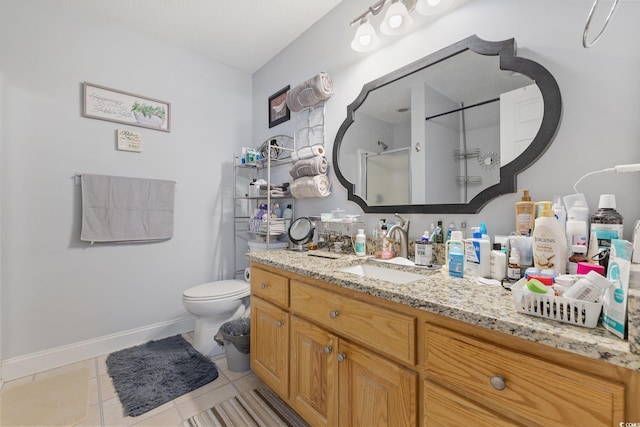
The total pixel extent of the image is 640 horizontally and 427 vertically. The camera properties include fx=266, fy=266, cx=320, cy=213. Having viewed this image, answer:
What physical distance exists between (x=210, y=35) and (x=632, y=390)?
290 cm

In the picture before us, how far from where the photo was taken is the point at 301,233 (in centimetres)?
203

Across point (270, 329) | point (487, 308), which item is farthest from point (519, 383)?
point (270, 329)

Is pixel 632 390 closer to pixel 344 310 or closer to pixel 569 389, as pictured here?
pixel 569 389

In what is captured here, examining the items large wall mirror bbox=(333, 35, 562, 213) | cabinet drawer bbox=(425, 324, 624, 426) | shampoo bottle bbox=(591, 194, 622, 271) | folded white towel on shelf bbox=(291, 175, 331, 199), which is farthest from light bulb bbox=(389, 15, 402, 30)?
cabinet drawer bbox=(425, 324, 624, 426)

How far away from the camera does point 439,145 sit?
1.37 metres

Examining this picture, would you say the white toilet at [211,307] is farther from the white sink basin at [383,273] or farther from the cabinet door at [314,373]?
the white sink basin at [383,273]

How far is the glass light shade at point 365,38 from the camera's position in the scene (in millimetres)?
→ 1524

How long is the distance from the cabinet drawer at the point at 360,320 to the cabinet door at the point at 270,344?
19 centimetres

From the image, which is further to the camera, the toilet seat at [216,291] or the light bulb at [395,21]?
the toilet seat at [216,291]

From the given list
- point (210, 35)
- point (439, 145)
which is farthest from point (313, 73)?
point (439, 145)

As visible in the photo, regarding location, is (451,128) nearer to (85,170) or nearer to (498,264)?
(498,264)

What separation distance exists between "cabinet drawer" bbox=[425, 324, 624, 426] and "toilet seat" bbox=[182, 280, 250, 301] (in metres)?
1.55

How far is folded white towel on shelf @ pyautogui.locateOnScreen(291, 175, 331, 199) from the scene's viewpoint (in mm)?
1859

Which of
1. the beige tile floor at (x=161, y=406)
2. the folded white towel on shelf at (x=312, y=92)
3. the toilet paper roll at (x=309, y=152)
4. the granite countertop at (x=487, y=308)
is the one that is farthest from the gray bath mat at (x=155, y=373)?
the folded white towel on shelf at (x=312, y=92)
